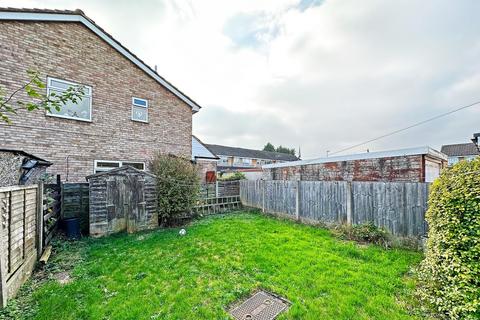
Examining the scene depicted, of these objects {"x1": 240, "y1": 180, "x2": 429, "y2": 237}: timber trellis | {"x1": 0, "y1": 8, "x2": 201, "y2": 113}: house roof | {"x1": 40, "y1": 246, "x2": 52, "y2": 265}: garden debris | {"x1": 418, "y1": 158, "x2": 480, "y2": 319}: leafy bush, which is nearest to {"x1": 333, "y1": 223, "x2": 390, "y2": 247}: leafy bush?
{"x1": 240, "y1": 180, "x2": 429, "y2": 237}: timber trellis

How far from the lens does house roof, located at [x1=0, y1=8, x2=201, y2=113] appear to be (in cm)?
681

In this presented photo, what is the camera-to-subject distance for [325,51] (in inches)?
346

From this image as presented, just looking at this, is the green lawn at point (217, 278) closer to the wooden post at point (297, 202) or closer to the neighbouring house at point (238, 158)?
the wooden post at point (297, 202)

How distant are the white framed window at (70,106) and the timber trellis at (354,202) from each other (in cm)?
818

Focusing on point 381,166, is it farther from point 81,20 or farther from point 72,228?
point 81,20

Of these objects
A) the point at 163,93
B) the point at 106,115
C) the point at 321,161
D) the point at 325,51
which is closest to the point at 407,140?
the point at 321,161

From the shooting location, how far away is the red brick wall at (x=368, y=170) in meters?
6.91

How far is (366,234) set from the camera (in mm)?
5797

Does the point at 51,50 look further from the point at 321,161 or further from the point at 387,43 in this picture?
the point at 387,43

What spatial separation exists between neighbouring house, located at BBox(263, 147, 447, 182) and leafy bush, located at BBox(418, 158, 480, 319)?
3861 mm

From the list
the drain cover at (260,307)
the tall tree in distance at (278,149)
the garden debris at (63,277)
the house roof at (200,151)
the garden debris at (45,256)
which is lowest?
the garden debris at (63,277)

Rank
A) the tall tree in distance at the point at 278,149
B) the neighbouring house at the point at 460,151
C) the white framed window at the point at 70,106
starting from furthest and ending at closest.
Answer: the tall tree in distance at the point at 278,149 → the neighbouring house at the point at 460,151 → the white framed window at the point at 70,106

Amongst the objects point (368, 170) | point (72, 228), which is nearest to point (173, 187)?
point (72, 228)

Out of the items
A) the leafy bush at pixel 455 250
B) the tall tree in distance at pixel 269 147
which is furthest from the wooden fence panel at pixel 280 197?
the tall tree in distance at pixel 269 147
